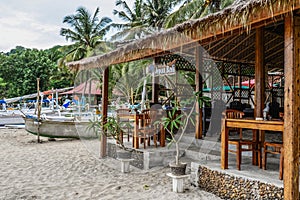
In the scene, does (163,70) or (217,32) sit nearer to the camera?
(217,32)

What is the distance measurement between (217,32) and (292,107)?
121 cm

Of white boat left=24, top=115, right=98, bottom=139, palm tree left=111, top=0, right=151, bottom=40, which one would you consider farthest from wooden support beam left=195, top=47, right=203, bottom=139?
palm tree left=111, top=0, right=151, bottom=40

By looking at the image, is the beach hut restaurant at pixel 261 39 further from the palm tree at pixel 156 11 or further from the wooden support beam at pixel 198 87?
the palm tree at pixel 156 11

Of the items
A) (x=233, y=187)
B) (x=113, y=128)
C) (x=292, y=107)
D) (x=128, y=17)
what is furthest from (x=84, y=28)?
(x=292, y=107)

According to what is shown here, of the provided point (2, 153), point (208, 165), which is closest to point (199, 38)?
point (208, 165)

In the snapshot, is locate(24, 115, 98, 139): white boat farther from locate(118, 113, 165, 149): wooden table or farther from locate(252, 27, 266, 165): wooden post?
locate(252, 27, 266, 165): wooden post

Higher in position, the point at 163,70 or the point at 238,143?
the point at 163,70

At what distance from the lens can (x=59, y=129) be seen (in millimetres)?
9773

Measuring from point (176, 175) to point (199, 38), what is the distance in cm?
184

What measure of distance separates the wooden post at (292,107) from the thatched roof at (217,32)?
0.80 ft

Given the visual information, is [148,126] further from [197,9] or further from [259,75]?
→ [197,9]

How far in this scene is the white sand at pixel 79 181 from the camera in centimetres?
373

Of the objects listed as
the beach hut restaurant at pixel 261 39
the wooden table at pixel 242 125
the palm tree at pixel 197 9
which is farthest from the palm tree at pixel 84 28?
the wooden table at pixel 242 125

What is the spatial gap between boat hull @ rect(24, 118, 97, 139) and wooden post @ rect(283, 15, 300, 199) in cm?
751
